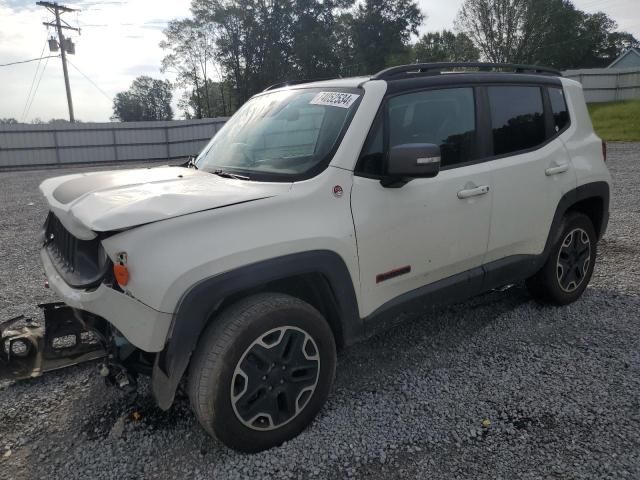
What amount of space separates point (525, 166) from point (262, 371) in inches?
93.5

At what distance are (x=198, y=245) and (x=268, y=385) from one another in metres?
0.81

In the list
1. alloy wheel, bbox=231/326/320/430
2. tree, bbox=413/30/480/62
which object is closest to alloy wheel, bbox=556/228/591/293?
alloy wheel, bbox=231/326/320/430

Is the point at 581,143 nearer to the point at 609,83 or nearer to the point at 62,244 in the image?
the point at 62,244

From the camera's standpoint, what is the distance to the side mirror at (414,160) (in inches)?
102

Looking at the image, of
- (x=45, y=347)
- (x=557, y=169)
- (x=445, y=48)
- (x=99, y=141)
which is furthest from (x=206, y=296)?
(x=445, y=48)

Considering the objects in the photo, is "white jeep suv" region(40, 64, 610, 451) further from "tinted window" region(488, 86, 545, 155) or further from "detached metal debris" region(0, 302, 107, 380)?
"detached metal debris" region(0, 302, 107, 380)

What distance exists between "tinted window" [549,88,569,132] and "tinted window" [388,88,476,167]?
97cm

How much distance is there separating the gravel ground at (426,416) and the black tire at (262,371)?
159mm

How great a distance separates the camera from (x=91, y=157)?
2373cm

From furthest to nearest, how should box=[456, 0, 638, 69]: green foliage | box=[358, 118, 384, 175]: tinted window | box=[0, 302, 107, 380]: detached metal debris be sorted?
box=[456, 0, 638, 69]: green foliage
box=[0, 302, 107, 380]: detached metal debris
box=[358, 118, 384, 175]: tinted window

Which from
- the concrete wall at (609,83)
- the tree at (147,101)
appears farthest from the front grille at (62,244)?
the tree at (147,101)

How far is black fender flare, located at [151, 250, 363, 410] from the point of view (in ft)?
7.20

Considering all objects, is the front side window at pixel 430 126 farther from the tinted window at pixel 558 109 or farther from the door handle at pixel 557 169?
the tinted window at pixel 558 109

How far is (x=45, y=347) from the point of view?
3348mm
